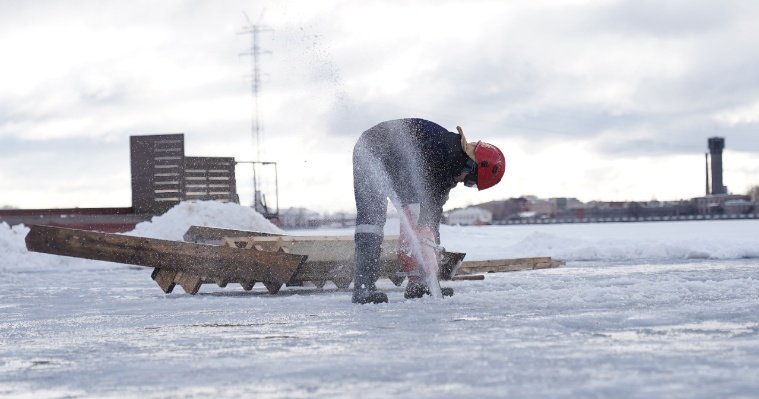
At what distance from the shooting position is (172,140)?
45.7 m

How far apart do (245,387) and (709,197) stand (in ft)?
403

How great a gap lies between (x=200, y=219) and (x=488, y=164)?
12.2m

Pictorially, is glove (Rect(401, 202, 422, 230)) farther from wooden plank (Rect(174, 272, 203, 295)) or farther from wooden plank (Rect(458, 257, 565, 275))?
wooden plank (Rect(458, 257, 565, 275))

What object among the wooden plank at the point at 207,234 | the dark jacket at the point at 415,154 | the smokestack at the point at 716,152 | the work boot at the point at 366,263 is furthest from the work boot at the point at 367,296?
the smokestack at the point at 716,152

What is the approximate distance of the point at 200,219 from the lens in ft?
61.6

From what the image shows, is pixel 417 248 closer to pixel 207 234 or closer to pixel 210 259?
pixel 210 259

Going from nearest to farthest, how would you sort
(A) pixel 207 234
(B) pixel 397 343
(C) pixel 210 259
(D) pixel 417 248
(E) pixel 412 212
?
(B) pixel 397 343 → (E) pixel 412 212 → (D) pixel 417 248 → (C) pixel 210 259 → (A) pixel 207 234

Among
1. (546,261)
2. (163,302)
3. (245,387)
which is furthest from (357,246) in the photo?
(546,261)

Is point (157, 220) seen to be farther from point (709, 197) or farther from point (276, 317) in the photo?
point (709, 197)

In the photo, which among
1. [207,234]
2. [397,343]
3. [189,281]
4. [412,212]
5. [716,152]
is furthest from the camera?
[716,152]

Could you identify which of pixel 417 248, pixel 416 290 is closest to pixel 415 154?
pixel 417 248

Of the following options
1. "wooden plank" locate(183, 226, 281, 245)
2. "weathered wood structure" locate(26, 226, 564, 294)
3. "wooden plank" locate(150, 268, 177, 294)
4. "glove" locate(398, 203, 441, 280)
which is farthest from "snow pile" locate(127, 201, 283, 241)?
"glove" locate(398, 203, 441, 280)

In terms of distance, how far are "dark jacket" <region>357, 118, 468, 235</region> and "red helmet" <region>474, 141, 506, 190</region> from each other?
4.8 inches

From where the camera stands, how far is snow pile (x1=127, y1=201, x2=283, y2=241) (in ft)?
59.5
